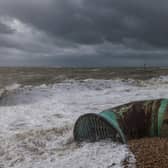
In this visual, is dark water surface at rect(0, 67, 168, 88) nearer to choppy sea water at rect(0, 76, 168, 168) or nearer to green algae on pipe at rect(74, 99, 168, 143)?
choppy sea water at rect(0, 76, 168, 168)

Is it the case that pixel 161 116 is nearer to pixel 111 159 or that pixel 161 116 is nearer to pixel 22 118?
pixel 111 159

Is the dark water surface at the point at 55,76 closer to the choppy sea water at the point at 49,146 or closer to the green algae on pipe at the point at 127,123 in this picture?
the choppy sea water at the point at 49,146

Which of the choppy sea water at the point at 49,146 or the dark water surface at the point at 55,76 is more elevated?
the dark water surface at the point at 55,76

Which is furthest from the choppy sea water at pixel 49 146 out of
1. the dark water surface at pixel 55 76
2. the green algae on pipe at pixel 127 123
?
the dark water surface at pixel 55 76

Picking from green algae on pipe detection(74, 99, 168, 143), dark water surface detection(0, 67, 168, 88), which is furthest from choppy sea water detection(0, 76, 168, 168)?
dark water surface detection(0, 67, 168, 88)

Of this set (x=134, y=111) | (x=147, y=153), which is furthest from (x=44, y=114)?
(x=147, y=153)

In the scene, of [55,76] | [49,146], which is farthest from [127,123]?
[55,76]

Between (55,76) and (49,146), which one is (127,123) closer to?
(49,146)

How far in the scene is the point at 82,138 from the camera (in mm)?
4820

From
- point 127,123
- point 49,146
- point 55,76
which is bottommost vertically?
point 49,146

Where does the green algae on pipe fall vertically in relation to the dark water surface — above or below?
below

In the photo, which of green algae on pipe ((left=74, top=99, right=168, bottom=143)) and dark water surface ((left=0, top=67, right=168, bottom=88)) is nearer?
green algae on pipe ((left=74, top=99, right=168, bottom=143))

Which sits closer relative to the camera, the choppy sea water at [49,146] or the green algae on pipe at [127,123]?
the choppy sea water at [49,146]

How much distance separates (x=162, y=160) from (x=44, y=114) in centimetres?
525
